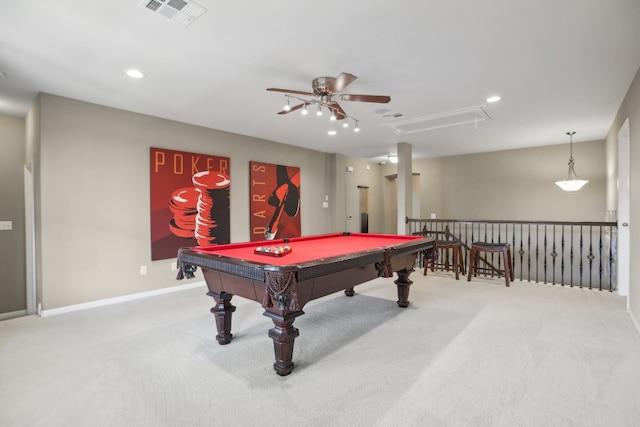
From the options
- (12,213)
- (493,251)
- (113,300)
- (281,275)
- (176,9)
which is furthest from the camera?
(493,251)

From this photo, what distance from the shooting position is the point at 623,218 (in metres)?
3.86

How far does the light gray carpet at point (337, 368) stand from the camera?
5.59ft

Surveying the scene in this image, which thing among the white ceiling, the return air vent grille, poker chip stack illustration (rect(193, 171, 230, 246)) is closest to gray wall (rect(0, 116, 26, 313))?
the white ceiling

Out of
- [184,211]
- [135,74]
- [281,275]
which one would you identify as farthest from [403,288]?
[135,74]

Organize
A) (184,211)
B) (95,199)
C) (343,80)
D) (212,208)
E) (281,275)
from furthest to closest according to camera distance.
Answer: (212,208) → (184,211) → (95,199) → (343,80) → (281,275)

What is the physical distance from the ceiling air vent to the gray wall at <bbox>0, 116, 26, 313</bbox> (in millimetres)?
3793

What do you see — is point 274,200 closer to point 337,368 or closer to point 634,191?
point 337,368

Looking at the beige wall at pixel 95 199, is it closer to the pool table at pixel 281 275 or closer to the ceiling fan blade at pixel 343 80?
the pool table at pixel 281 275

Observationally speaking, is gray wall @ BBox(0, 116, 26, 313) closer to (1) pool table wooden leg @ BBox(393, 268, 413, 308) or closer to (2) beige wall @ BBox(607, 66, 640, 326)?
(1) pool table wooden leg @ BBox(393, 268, 413, 308)

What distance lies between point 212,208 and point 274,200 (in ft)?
4.23

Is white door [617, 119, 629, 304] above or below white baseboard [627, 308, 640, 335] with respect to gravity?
above

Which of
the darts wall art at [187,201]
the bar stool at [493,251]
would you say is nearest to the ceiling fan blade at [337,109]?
the darts wall art at [187,201]

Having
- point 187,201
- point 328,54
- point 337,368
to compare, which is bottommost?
point 337,368

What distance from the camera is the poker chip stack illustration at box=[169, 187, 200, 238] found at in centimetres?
433
